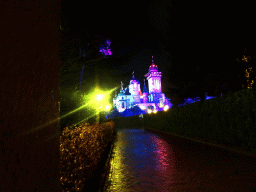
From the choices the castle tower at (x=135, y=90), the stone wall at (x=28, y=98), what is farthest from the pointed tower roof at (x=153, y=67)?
the stone wall at (x=28, y=98)

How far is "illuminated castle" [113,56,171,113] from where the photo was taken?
87312mm

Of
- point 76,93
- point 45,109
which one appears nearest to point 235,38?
point 76,93

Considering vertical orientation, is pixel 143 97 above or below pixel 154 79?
below

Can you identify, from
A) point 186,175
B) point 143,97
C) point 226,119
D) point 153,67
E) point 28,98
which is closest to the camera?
point 28,98

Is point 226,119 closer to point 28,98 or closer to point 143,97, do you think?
point 28,98

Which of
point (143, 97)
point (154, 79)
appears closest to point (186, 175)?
point (154, 79)

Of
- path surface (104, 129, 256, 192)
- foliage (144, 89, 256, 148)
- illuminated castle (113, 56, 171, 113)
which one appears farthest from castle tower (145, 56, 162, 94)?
path surface (104, 129, 256, 192)

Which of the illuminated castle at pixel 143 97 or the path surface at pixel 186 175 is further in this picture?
the illuminated castle at pixel 143 97

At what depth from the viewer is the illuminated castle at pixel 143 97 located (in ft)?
286

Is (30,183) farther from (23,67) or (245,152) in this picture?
(245,152)

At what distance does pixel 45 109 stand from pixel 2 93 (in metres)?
0.48

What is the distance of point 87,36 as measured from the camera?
806 centimetres

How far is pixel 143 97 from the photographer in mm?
93312

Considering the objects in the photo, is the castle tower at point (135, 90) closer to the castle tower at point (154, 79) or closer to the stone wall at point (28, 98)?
the castle tower at point (154, 79)
